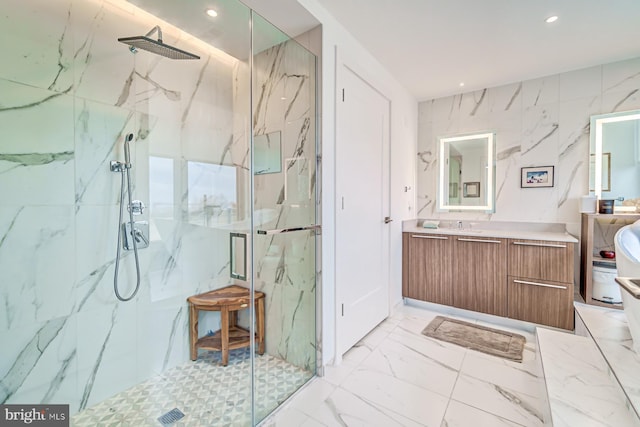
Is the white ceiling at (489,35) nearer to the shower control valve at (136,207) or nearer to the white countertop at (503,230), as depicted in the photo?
the white countertop at (503,230)

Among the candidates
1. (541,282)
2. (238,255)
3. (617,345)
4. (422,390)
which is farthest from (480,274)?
(238,255)

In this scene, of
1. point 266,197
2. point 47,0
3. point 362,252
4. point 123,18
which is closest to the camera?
point 47,0

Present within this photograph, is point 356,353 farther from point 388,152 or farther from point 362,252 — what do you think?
point 388,152

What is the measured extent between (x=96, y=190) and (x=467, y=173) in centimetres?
363

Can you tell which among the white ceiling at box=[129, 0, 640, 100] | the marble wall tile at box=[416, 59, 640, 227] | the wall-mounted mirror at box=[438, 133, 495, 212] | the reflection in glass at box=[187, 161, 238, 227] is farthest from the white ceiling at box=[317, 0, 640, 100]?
the reflection in glass at box=[187, 161, 238, 227]

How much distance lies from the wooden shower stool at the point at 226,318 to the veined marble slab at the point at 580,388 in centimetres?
171

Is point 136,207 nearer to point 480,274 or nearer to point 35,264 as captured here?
point 35,264

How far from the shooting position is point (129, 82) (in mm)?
1803

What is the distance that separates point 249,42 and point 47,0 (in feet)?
3.41

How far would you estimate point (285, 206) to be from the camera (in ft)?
6.49

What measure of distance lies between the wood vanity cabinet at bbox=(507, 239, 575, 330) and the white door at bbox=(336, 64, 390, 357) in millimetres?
1191

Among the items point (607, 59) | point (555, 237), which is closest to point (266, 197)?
point (555, 237)

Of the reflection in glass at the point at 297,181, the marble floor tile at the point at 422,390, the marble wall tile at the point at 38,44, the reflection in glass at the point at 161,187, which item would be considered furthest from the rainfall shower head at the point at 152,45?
the marble floor tile at the point at 422,390

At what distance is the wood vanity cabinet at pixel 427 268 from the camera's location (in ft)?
10.0
